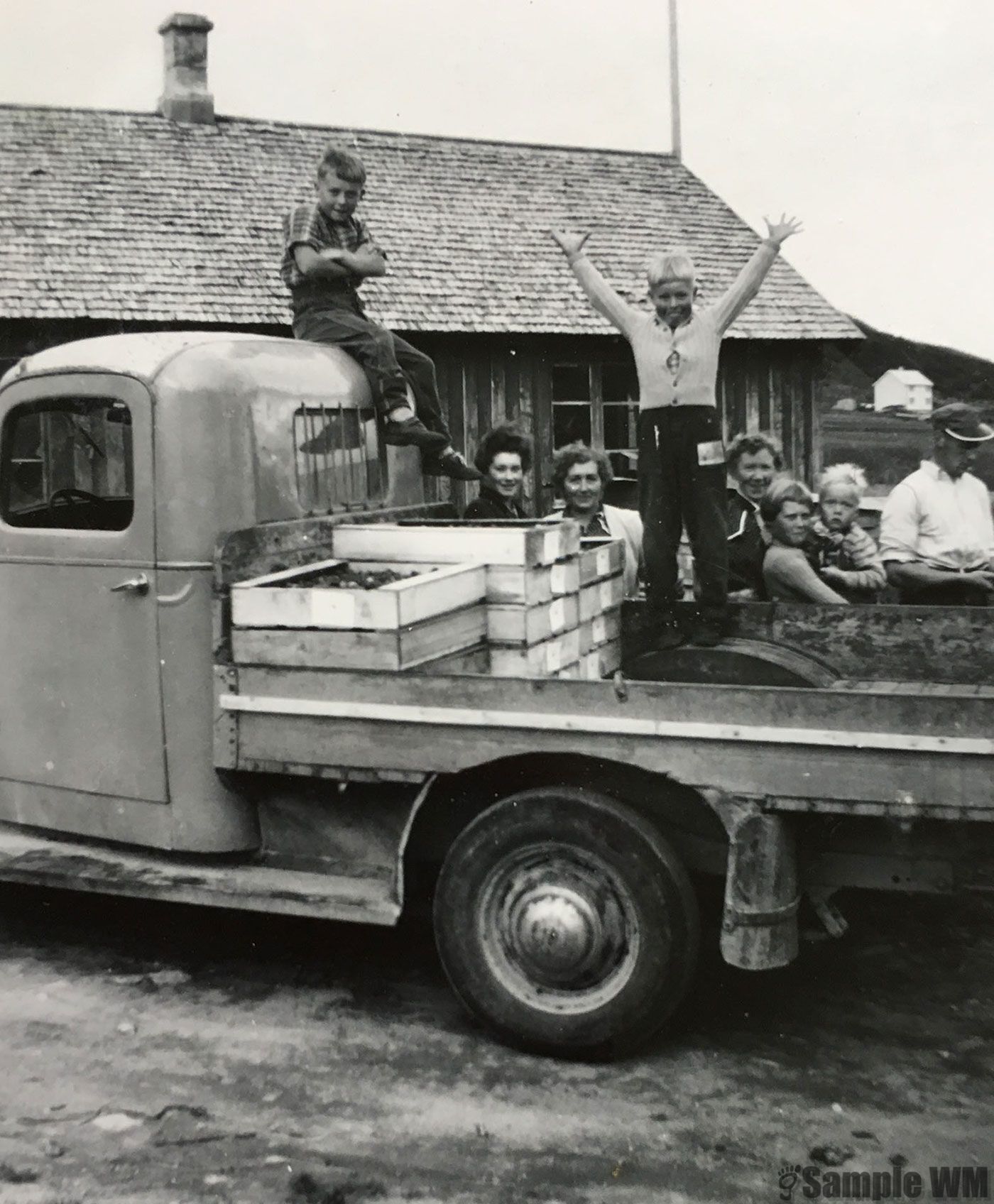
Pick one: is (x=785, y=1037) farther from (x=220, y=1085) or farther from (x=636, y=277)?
(x=636, y=277)

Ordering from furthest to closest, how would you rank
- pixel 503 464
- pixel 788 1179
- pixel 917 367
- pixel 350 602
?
1. pixel 917 367
2. pixel 503 464
3. pixel 350 602
4. pixel 788 1179

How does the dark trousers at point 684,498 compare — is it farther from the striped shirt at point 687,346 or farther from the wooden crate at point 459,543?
the wooden crate at point 459,543

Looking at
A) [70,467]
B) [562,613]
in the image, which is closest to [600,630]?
[562,613]

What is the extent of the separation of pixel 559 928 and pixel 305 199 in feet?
41.7

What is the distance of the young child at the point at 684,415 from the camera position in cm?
483

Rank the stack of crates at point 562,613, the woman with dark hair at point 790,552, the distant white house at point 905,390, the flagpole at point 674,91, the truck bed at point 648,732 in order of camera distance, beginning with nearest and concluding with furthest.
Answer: the truck bed at point 648,732, the stack of crates at point 562,613, the woman with dark hair at point 790,552, the flagpole at point 674,91, the distant white house at point 905,390

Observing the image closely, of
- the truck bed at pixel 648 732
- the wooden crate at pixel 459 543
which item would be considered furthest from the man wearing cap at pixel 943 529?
the truck bed at pixel 648 732

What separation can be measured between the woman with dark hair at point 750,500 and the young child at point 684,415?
77cm

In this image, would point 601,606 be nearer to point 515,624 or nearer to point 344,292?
point 515,624

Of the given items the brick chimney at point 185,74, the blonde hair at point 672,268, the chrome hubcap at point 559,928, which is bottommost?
the chrome hubcap at point 559,928

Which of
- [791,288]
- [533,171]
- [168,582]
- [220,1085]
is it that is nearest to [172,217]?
[533,171]

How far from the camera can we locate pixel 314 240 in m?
5.09

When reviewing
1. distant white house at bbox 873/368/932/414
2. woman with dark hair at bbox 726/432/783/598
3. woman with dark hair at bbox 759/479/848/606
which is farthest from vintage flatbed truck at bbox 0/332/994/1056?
distant white house at bbox 873/368/932/414

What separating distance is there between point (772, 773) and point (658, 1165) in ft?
3.28
